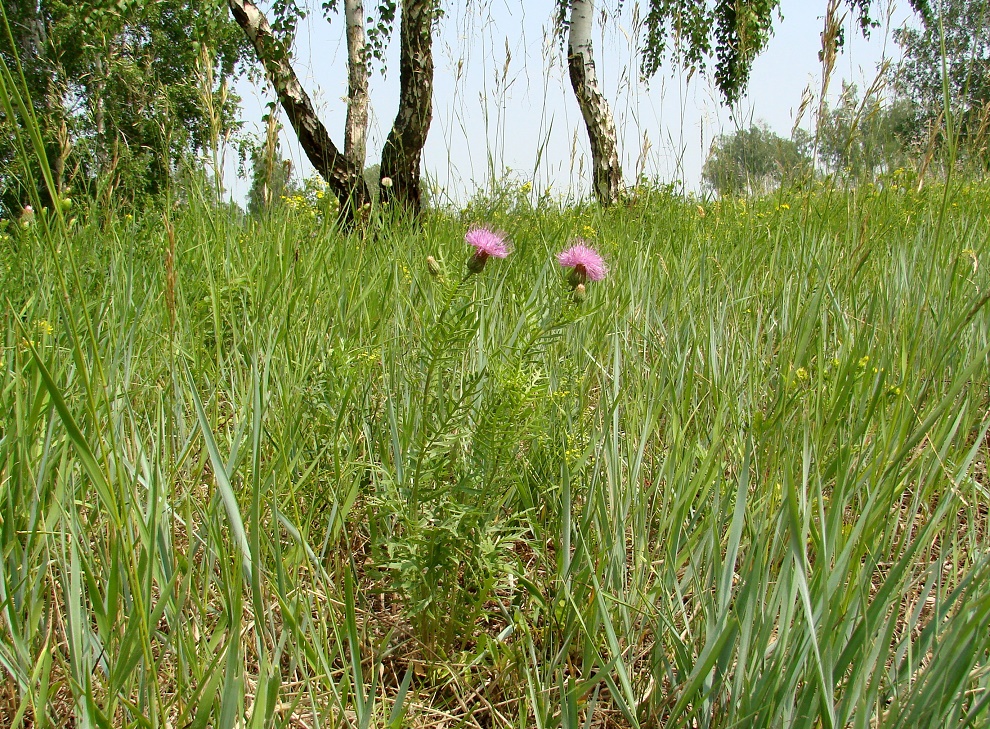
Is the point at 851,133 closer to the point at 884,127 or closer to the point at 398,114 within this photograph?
the point at 884,127

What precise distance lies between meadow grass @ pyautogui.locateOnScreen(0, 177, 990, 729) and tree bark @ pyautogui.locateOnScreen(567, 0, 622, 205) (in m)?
4.77

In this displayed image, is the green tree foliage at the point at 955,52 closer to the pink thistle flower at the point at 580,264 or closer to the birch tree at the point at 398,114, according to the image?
the pink thistle flower at the point at 580,264

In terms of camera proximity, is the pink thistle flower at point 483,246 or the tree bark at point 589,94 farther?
the tree bark at point 589,94

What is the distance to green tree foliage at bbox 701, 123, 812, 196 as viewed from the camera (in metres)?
2.32

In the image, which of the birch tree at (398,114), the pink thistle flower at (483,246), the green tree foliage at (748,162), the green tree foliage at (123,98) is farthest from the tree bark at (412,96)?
the pink thistle flower at (483,246)

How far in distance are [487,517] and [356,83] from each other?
5.09 metres

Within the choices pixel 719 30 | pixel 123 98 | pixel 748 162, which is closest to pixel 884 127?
pixel 748 162

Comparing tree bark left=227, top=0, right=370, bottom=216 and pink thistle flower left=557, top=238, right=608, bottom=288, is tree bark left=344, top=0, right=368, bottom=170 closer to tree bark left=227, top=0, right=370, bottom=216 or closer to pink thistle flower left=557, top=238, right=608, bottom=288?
tree bark left=227, top=0, right=370, bottom=216

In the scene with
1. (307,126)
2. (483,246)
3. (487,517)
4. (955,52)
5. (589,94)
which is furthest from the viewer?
(589,94)

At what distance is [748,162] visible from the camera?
11.3 ft

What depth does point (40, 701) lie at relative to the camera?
25.2 inches

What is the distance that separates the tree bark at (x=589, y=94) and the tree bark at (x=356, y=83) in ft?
6.07

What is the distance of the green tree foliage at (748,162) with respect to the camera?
2322 millimetres

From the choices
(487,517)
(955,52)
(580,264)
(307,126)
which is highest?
(307,126)
